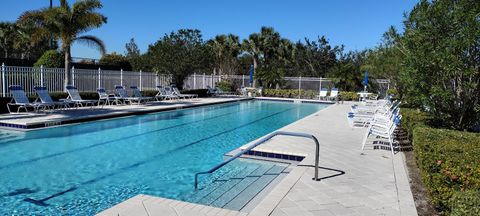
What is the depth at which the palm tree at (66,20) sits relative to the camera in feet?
53.7

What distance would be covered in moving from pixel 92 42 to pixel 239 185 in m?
14.7

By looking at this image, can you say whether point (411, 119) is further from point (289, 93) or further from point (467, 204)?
point (289, 93)

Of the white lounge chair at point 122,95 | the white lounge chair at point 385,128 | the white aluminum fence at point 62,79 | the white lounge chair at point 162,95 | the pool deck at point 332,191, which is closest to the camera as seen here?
the pool deck at point 332,191

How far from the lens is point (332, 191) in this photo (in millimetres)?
5121

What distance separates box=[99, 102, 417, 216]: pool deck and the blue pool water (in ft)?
4.67

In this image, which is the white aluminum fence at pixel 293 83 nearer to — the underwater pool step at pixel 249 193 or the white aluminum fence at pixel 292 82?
the white aluminum fence at pixel 292 82

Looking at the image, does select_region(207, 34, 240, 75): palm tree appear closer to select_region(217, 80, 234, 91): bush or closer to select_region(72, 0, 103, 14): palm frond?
select_region(217, 80, 234, 91): bush

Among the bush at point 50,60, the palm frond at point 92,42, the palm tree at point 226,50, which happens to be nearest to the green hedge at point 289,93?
the palm tree at point 226,50

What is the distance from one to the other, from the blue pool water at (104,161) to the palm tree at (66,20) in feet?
18.9

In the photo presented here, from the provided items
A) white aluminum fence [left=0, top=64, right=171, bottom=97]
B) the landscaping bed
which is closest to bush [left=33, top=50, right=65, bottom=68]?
white aluminum fence [left=0, top=64, right=171, bottom=97]

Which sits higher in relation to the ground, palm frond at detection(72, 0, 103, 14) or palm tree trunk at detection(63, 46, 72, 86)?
palm frond at detection(72, 0, 103, 14)

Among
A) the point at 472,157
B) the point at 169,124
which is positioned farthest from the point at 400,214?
the point at 169,124

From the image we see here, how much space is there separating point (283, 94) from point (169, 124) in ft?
54.2

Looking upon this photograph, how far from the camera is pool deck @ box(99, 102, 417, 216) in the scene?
428cm
